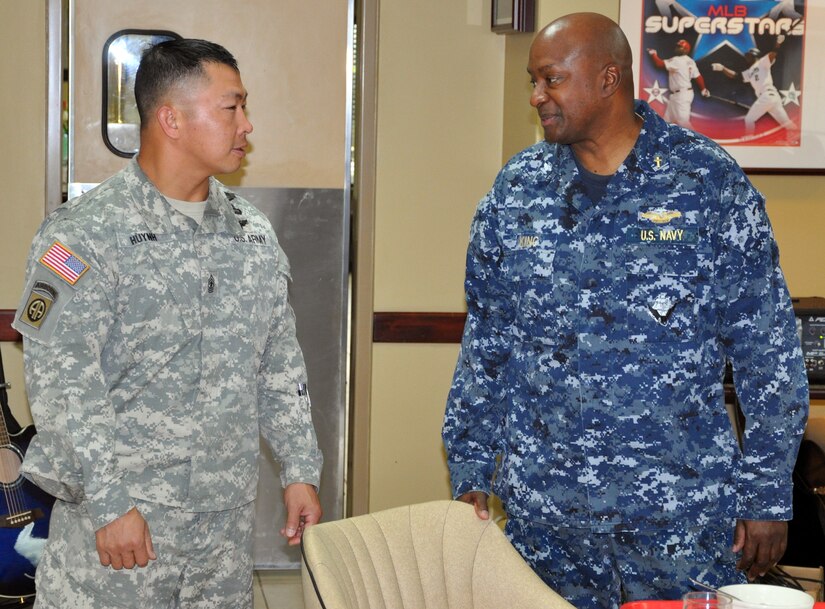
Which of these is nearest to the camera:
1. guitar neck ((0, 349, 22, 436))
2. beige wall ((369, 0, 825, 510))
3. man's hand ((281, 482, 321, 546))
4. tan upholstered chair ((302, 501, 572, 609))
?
tan upholstered chair ((302, 501, 572, 609))

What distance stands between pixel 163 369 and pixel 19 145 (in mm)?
2138

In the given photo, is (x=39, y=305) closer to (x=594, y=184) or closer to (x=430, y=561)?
(x=430, y=561)

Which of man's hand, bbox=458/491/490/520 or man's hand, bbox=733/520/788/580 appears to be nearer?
man's hand, bbox=733/520/788/580

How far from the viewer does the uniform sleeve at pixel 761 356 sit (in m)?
2.21

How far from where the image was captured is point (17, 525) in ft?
11.5

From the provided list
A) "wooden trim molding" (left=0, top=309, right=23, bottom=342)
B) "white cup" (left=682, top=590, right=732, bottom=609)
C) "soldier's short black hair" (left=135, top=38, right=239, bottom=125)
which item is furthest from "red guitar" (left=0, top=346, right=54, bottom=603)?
"white cup" (left=682, top=590, right=732, bottom=609)

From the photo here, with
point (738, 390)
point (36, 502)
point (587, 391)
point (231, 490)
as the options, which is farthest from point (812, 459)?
point (36, 502)

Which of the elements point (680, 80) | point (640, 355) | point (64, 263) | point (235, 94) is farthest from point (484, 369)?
point (680, 80)

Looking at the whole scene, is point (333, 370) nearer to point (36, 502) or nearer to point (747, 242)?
point (36, 502)

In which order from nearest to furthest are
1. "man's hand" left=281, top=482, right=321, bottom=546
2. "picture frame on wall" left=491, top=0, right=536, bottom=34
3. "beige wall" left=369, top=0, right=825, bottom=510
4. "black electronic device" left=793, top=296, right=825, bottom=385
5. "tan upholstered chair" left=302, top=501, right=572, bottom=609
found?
"tan upholstered chair" left=302, top=501, right=572, bottom=609, "man's hand" left=281, top=482, right=321, bottom=546, "black electronic device" left=793, top=296, right=825, bottom=385, "picture frame on wall" left=491, top=0, right=536, bottom=34, "beige wall" left=369, top=0, right=825, bottom=510

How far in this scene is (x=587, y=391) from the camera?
2256 mm

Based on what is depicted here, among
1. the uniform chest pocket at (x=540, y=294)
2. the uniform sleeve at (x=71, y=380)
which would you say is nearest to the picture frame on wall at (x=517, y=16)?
the uniform chest pocket at (x=540, y=294)

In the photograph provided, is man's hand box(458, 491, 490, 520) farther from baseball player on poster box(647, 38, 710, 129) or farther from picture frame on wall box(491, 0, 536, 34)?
picture frame on wall box(491, 0, 536, 34)

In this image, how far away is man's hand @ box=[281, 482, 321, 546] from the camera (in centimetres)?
242
